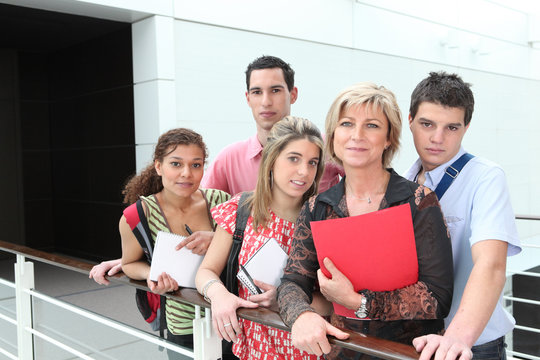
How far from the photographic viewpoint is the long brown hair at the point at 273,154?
1620 millimetres

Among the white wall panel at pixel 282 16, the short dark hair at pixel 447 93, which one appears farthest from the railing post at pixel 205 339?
the white wall panel at pixel 282 16

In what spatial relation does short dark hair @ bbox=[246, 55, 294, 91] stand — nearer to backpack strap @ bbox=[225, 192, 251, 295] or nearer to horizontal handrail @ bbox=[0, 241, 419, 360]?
backpack strap @ bbox=[225, 192, 251, 295]

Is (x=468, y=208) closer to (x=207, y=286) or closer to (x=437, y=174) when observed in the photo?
(x=437, y=174)

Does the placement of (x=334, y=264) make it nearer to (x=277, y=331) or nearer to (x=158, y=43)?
(x=277, y=331)

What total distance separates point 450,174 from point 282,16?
5.00m

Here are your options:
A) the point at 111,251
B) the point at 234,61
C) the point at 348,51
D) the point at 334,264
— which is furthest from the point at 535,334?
the point at 334,264

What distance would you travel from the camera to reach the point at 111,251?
21.5 feet

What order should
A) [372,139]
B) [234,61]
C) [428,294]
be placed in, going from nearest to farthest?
[428,294]
[372,139]
[234,61]

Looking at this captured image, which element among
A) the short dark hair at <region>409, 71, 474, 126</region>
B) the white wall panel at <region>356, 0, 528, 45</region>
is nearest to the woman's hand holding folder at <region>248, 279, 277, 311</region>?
the short dark hair at <region>409, 71, 474, 126</region>

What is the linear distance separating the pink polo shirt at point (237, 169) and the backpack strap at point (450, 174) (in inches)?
40.8

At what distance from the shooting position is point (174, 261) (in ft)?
5.54

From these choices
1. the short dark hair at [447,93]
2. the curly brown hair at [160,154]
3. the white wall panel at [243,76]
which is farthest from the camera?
the white wall panel at [243,76]

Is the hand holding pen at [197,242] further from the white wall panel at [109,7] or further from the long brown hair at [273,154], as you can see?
the white wall panel at [109,7]

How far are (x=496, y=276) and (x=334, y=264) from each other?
374 mm
